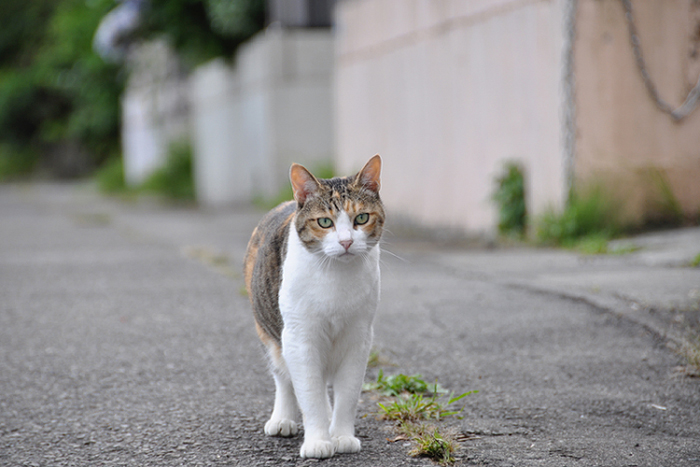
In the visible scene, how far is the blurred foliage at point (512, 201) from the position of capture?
7.13m

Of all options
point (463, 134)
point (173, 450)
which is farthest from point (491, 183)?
point (173, 450)

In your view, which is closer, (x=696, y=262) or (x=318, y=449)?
(x=318, y=449)

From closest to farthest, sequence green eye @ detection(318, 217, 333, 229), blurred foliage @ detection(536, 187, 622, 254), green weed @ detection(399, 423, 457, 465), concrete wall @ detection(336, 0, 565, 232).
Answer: green weed @ detection(399, 423, 457, 465), green eye @ detection(318, 217, 333, 229), blurred foliage @ detection(536, 187, 622, 254), concrete wall @ detection(336, 0, 565, 232)

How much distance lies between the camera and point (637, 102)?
21.3 ft

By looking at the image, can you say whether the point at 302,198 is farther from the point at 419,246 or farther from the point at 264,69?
the point at 264,69

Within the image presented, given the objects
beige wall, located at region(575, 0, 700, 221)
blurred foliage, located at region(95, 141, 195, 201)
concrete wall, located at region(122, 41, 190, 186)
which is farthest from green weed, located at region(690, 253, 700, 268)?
concrete wall, located at region(122, 41, 190, 186)

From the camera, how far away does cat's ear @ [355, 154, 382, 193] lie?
2.69 meters

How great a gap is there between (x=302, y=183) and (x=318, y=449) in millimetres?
878

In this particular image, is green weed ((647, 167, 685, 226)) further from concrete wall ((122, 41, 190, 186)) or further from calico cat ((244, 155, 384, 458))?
concrete wall ((122, 41, 190, 186))

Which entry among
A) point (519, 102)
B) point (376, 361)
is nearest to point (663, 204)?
point (519, 102)

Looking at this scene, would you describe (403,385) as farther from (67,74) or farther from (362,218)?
(67,74)

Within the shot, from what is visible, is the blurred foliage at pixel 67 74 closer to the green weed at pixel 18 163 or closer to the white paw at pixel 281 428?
the green weed at pixel 18 163

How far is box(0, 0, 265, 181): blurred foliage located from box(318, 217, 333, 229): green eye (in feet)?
36.5

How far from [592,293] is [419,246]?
3.07m
